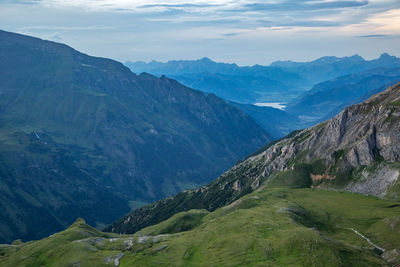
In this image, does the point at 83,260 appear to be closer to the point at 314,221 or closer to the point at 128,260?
the point at 128,260

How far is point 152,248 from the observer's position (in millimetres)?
166625

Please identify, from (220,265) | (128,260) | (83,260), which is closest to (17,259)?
(83,260)

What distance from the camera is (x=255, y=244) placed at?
146625mm

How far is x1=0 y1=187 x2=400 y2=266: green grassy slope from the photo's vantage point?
13238 centimetres

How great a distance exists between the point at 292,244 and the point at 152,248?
200ft

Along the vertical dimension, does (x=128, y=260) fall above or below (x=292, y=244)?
below

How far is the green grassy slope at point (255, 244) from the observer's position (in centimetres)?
13238

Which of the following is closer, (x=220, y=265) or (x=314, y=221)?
(x=220, y=265)

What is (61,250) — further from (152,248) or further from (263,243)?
(263,243)

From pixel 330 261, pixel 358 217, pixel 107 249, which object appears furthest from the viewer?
pixel 358 217

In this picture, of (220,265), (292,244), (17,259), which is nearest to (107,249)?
(17,259)

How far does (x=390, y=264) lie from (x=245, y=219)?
6733 cm

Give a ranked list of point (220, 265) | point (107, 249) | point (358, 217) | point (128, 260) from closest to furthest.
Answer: point (220, 265) → point (128, 260) → point (107, 249) → point (358, 217)

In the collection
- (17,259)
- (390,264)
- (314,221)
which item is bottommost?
(17,259)
